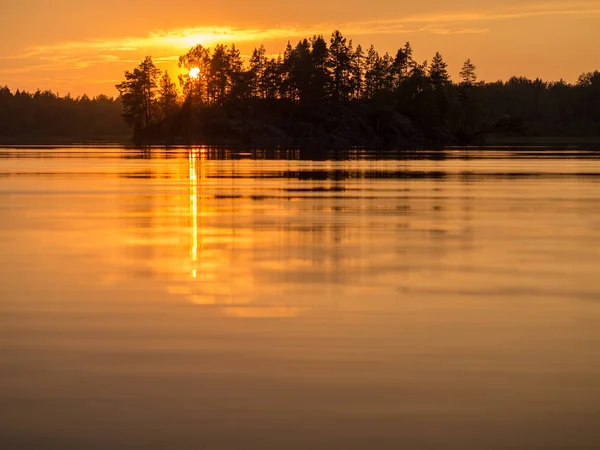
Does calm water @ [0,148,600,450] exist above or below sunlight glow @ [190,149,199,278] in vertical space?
below

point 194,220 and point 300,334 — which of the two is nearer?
point 300,334

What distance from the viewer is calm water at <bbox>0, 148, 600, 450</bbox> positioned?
10.9 metres

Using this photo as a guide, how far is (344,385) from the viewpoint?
12.5 metres

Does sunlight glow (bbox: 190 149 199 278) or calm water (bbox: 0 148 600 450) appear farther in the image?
sunlight glow (bbox: 190 149 199 278)

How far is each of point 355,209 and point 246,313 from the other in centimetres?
2380

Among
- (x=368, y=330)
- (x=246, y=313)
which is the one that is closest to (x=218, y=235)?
(x=246, y=313)

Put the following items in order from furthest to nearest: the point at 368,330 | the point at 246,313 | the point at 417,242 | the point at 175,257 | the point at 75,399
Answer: the point at 417,242, the point at 175,257, the point at 246,313, the point at 368,330, the point at 75,399

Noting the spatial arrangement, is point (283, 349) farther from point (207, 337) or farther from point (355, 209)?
point (355, 209)

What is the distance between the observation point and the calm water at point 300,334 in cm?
1092

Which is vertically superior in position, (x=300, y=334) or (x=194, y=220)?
(x=194, y=220)

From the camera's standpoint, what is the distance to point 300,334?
15.4m

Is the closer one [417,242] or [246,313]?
[246,313]

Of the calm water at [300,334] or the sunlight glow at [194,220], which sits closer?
the calm water at [300,334]

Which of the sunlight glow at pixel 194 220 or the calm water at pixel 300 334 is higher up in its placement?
the sunlight glow at pixel 194 220
